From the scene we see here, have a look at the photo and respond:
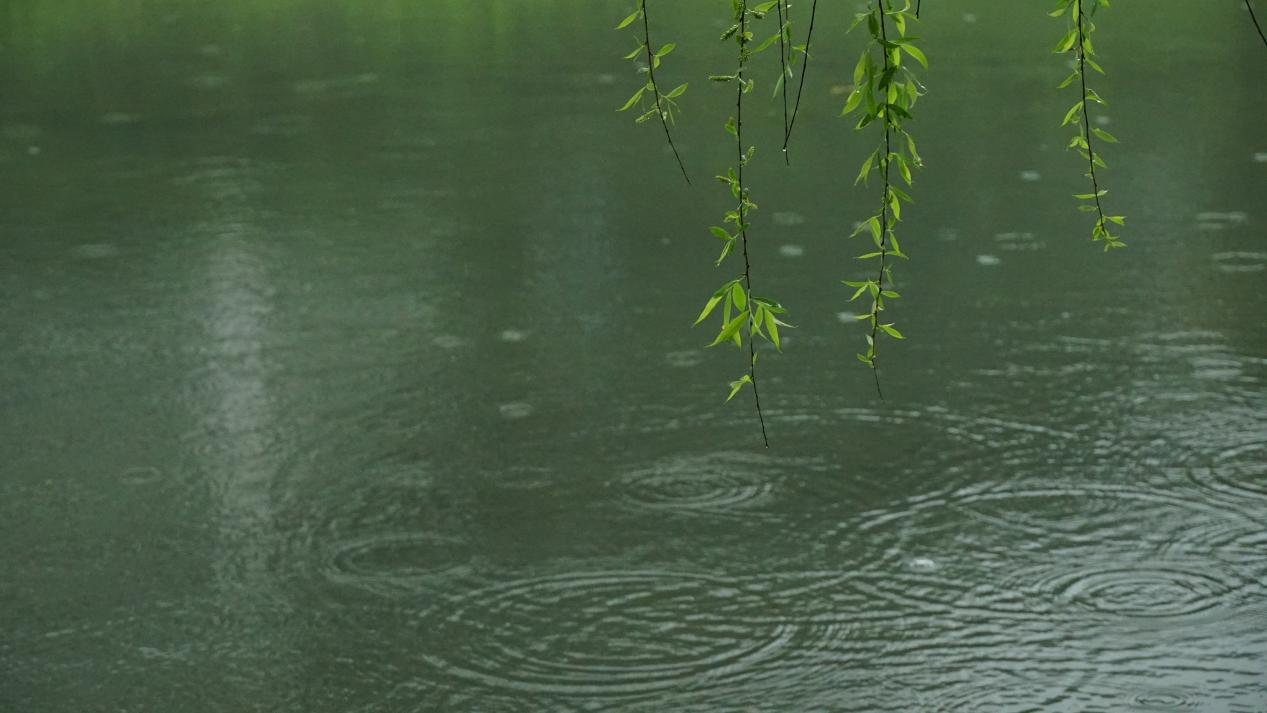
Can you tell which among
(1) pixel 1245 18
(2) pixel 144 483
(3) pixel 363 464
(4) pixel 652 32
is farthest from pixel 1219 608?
(1) pixel 1245 18

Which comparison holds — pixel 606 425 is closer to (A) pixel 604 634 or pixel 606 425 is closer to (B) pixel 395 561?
(B) pixel 395 561

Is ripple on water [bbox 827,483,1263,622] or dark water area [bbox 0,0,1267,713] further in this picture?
ripple on water [bbox 827,483,1263,622]

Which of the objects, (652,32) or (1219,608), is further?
(652,32)

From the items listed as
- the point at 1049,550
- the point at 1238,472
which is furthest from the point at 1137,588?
the point at 1238,472

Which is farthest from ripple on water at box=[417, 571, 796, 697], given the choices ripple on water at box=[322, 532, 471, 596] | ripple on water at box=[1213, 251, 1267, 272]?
ripple on water at box=[1213, 251, 1267, 272]

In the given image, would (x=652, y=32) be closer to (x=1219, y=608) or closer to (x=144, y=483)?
(x=144, y=483)

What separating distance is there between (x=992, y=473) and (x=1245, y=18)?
7297 millimetres

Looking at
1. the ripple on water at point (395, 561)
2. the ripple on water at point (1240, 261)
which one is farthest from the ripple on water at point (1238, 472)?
the ripple on water at point (395, 561)

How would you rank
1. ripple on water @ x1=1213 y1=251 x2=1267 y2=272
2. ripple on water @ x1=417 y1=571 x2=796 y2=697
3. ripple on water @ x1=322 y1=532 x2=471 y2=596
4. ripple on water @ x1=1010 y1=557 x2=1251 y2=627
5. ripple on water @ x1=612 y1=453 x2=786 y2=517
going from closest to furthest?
ripple on water @ x1=417 y1=571 x2=796 y2=697, ripple on water @ x1=1010 y1=557 x2=1251 y2=627, ripple on water @ x1=322 y1=532 x2=471 y2=596, ripple on water @ x1=612 y1=453 x2=786 y2=517, ripple on water @ x1=1213 y1=251 x2=1267 y2=272

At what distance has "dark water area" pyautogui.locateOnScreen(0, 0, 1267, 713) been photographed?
3.16m

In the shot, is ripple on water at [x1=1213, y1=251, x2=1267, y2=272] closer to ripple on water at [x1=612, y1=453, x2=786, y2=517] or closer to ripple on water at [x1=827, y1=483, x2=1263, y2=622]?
ripple on water at [x1=827, y1=483, x2=1263, y2=622]

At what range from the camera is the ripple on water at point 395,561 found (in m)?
3.45

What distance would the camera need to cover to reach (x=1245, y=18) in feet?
34.0

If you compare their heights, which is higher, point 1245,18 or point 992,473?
point 1245,18
